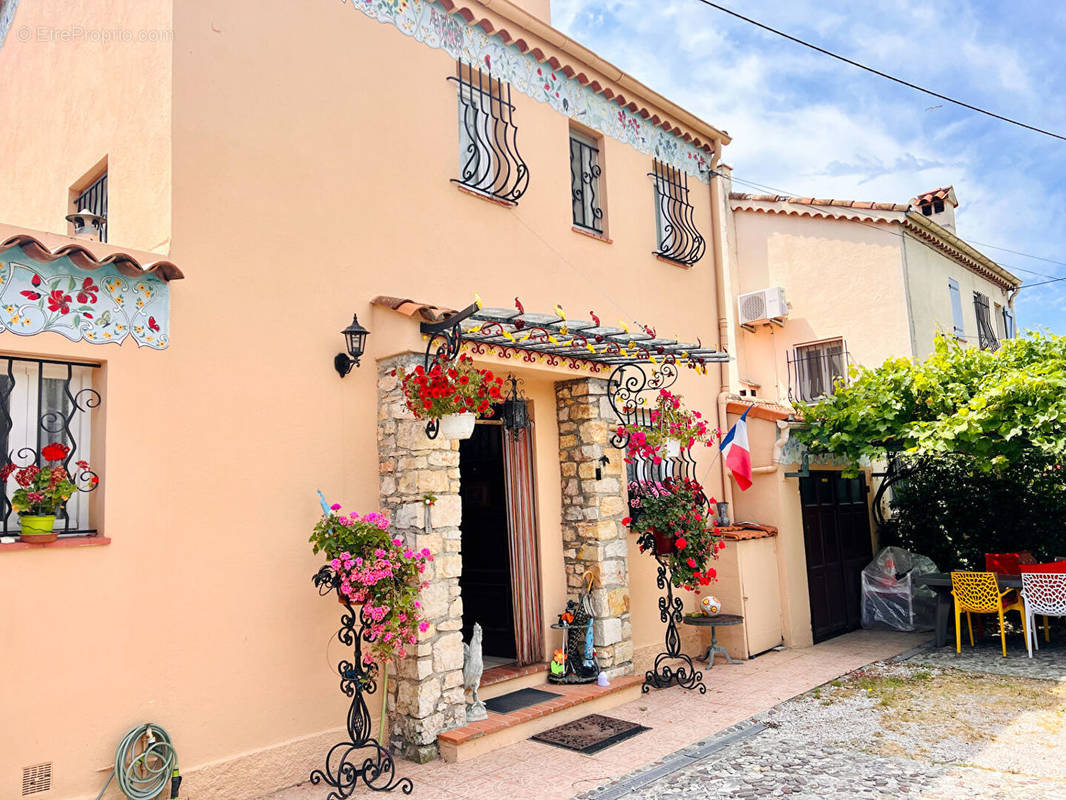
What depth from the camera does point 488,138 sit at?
25.7 ft

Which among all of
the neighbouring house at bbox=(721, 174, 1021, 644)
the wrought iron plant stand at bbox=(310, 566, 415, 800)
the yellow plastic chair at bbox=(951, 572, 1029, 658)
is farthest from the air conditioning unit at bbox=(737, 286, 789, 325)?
the wrought iron plant stand at bbox=(310, 566, 415, 800)

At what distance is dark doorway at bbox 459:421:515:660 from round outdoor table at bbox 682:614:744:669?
228 cm

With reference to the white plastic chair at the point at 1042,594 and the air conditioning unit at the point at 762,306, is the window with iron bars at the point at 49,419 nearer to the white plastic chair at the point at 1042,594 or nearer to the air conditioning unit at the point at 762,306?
the white plastic chair at the point at 1042,594

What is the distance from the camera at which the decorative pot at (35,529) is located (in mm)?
4445

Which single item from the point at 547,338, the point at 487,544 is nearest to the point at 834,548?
the point at 487,544

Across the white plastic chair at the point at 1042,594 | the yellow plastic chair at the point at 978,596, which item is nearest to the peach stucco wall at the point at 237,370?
the yellow plastic chair at the point at 978,596

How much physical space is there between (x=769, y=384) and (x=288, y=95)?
39.6ft

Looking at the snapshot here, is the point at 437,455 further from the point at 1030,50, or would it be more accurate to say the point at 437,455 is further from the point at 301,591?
the point at 1030,50

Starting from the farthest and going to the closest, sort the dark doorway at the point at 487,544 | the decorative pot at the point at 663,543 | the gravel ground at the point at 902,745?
1. the dark doorway at the point at 487,544
2. the decorative pot at the point at 663,543
3. the gravel ground at the point at 902,745

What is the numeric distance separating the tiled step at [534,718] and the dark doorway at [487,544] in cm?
102

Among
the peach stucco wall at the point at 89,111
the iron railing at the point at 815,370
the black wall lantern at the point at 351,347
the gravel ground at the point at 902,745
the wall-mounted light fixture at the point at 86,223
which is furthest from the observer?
the iron railing at the point at 815,370

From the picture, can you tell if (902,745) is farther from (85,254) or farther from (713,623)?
(85,254)

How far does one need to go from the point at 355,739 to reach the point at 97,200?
522cm

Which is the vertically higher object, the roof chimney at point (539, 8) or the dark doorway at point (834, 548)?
the roof chimney at point (539, 8)
